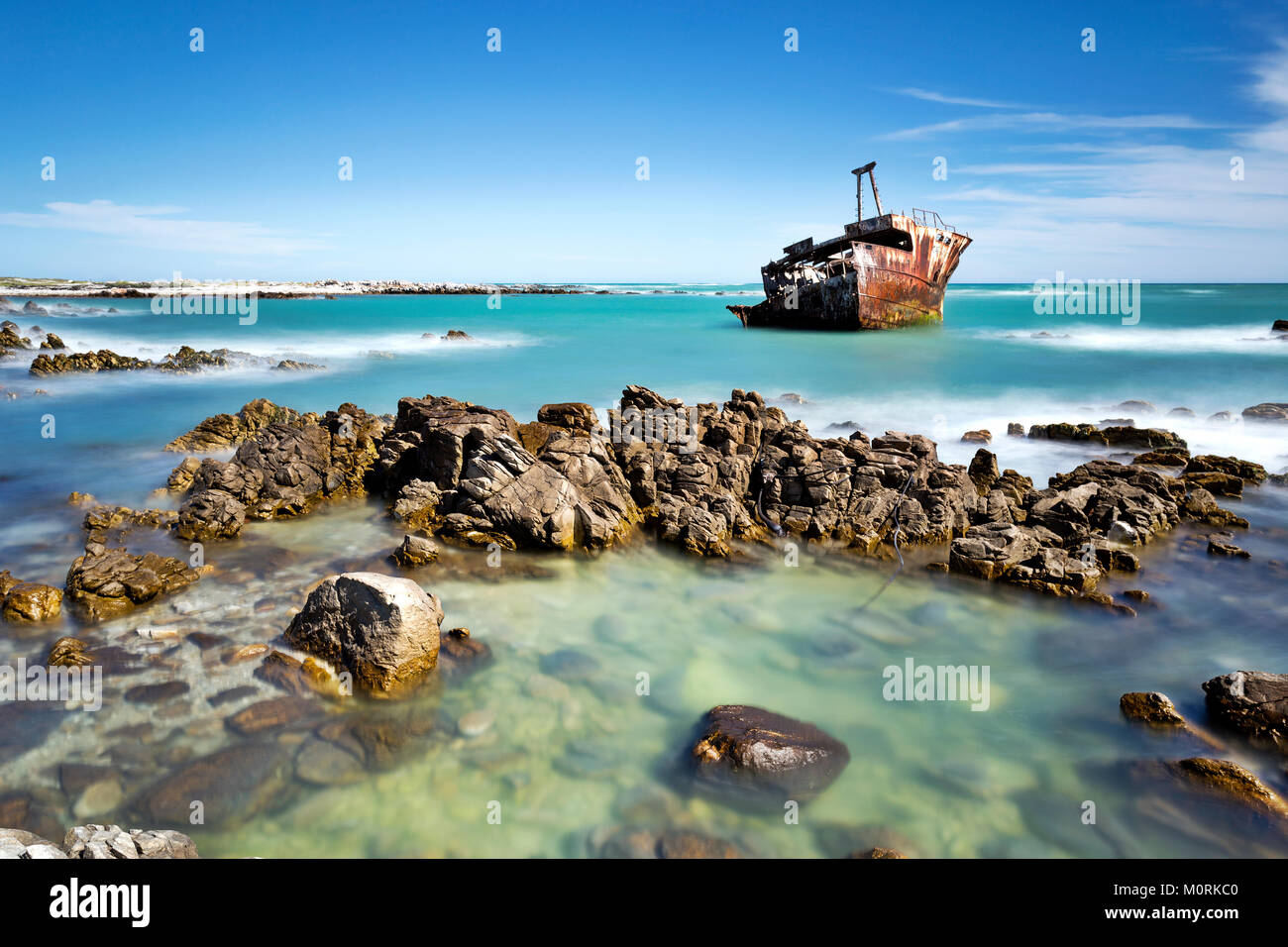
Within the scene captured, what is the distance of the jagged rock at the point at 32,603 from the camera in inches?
307

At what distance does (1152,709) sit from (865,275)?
37597 millimetres

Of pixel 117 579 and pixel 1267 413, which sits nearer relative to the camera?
pixel 117 579

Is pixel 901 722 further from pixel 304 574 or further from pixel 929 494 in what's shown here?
pixel 304 574

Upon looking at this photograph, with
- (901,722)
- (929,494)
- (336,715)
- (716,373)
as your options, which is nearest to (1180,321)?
(716,373)

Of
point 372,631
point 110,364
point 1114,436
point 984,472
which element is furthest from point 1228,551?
point 110,364

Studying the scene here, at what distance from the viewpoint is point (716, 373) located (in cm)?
3147

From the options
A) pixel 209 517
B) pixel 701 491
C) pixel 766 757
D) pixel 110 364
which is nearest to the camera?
pixel 766 757

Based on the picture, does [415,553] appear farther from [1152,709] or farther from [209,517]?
[1152,709]

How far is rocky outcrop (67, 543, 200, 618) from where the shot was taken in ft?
26.8

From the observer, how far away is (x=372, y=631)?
691cm

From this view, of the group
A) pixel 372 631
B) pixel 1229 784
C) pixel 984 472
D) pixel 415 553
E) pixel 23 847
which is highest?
pixel 984 472

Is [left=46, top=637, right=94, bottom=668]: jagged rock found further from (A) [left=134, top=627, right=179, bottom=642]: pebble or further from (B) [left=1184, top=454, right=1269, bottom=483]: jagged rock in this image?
(B) [left=1184, top=454, right=1269, bottom=483]: jagged rock

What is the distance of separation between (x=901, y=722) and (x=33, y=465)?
18589 millimetres

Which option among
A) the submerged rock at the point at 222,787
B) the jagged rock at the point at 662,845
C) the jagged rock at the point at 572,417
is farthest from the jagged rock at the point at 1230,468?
the submerged rock at the point at 222,787
